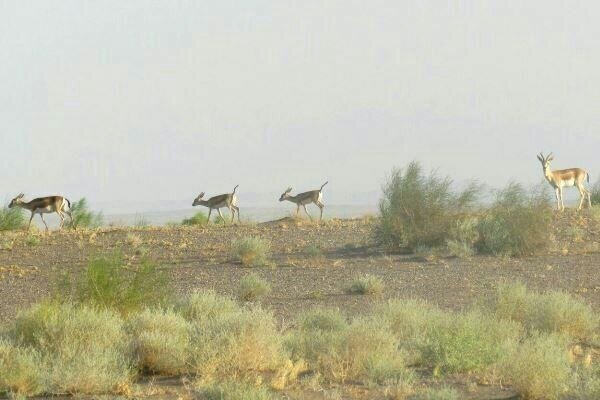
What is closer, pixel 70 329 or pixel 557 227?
pixel 70 329

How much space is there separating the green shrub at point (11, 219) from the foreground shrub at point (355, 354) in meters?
26.9

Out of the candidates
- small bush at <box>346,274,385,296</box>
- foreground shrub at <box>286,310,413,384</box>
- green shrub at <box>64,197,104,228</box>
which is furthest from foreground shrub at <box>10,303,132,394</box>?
green shrub at <box>64,197,104,228</box>

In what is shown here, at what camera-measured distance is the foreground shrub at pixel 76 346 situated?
1131 centimetres

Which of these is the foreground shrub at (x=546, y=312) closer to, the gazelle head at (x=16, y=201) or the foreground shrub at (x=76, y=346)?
the foreground shrub at (x=76, y=346)

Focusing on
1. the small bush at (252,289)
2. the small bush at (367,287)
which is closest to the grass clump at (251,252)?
the small bush at (252,289)

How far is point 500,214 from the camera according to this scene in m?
29.1

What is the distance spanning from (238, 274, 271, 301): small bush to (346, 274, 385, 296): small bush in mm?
1789

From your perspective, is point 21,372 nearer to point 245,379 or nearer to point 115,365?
point 115,365

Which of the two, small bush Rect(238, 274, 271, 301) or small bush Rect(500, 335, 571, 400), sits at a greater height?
small bush Rect(238, 274, 271, 301)

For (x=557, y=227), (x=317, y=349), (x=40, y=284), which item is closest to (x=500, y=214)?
(x=557, y=227)

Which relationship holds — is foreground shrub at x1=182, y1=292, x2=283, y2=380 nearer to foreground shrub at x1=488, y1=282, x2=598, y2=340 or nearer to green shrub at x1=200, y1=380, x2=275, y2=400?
green shrub at x1=200, y1=380, x2=275, y2=400

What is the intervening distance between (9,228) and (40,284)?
16.0 m

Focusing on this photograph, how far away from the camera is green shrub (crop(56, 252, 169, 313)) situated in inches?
615

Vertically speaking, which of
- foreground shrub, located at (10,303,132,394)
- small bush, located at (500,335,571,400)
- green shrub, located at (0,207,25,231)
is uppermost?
green shrub, located at (0,207,25,231)
